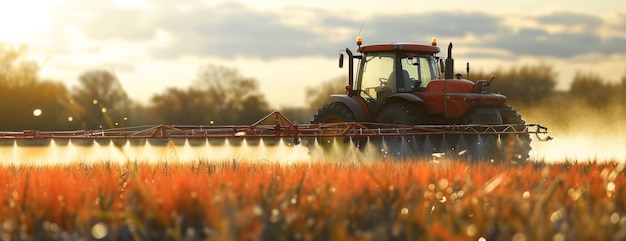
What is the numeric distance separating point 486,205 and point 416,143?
773cm

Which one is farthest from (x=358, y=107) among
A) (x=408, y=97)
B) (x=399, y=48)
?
(x=399, y=48)

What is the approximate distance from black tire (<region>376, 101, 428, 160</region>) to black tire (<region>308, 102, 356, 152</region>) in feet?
1.85

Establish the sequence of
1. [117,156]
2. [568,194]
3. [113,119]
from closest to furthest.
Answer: [568,194]
[117,156]
[113,119]

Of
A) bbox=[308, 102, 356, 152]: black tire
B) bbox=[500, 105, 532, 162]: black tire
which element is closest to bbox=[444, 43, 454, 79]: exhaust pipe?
bbox=[500, 105, 532, 162]: black tire

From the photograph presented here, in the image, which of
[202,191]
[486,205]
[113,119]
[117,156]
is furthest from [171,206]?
[113,119]

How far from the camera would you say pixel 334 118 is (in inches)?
557

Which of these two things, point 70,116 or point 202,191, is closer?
point 202,191

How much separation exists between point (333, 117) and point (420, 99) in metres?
2.01

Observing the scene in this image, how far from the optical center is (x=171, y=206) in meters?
3.90

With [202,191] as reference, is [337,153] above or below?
below

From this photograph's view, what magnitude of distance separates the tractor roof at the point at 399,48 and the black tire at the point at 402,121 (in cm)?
91

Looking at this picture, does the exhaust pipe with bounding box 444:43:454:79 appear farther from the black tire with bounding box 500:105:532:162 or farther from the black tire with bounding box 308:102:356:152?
the black tire with bounding box 308:102:356:152

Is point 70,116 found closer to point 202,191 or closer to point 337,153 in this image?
point 337,153

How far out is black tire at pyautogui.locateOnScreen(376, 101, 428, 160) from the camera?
459 inches
